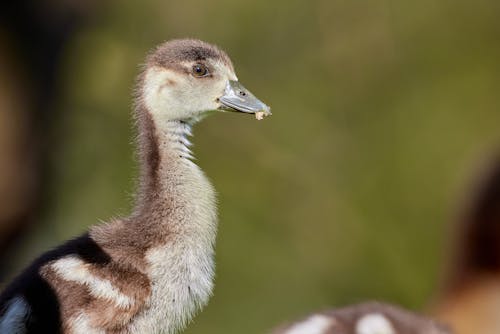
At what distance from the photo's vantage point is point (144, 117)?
416 cm

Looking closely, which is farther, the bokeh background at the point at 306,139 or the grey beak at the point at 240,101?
the bokeh background at the point at 306,139

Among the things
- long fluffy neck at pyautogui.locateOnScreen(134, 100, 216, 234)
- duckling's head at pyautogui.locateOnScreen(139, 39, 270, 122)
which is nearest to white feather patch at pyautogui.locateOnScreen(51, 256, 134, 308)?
long fluffy neck at pyautogui.locateOnScreen(134, 100, 216, 234)

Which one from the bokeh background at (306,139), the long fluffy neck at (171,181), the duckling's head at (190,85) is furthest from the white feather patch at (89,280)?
the bokeh background at (306,139)

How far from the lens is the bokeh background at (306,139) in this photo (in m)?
11.1

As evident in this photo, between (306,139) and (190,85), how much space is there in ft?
23.7

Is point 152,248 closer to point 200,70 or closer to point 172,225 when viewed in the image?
point 172,225

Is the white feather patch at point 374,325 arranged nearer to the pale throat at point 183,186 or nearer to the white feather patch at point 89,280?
the pale throat at point 183,186

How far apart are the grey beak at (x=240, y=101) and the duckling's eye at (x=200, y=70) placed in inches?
3.2

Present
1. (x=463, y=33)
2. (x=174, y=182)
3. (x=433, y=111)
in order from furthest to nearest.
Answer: (x=463, y=33), (x=433, y=111), (x=174, y=182)

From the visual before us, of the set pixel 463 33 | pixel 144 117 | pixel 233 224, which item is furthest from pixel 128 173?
pixel 144 117

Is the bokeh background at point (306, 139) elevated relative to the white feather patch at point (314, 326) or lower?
elevated

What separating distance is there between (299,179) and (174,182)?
7391 mm

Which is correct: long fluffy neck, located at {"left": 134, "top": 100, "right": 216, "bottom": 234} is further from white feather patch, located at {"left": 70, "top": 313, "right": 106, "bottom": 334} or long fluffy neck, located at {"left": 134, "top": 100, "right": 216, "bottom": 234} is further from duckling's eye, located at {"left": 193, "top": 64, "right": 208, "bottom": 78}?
white feather patch, located at {"left": 70, "top": 313, "right": 106, "bottom": 334}

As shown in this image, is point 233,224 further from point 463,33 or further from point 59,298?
point 59,298
